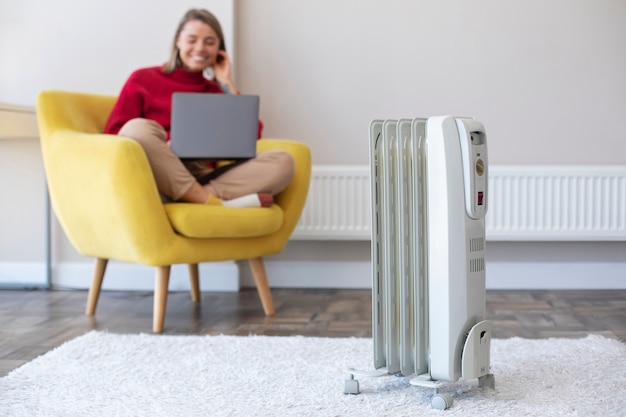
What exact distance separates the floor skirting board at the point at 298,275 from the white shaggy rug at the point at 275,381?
1.07 metres

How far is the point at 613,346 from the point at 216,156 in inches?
52.5

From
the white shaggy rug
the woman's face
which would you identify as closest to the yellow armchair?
the white shaggy rug

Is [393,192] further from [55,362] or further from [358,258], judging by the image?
[358,258]

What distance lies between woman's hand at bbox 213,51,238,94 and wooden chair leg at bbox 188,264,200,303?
676 mm

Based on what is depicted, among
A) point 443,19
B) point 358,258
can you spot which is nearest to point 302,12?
point 443,19

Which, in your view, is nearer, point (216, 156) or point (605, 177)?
point (216, 156)

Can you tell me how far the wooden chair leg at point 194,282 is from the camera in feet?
10.5

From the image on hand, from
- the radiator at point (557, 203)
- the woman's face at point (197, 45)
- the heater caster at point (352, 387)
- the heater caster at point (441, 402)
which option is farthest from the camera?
the radiator at point (557, 203)

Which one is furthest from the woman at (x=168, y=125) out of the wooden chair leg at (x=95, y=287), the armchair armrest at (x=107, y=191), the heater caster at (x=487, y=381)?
the heater caster at (x=487, y=381)

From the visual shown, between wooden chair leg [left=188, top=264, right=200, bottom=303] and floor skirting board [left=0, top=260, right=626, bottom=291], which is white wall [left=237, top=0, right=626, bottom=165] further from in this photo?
wooden chair leg [left=188, top=264, right=200, bottom=303]

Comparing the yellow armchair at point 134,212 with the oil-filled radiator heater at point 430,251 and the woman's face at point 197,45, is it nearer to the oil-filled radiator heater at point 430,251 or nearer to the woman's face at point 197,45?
the woman's face at point 197,45

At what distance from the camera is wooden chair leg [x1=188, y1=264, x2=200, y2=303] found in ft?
10.5

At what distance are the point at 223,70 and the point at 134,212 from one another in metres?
0.88

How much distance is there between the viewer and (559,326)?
2.67m
